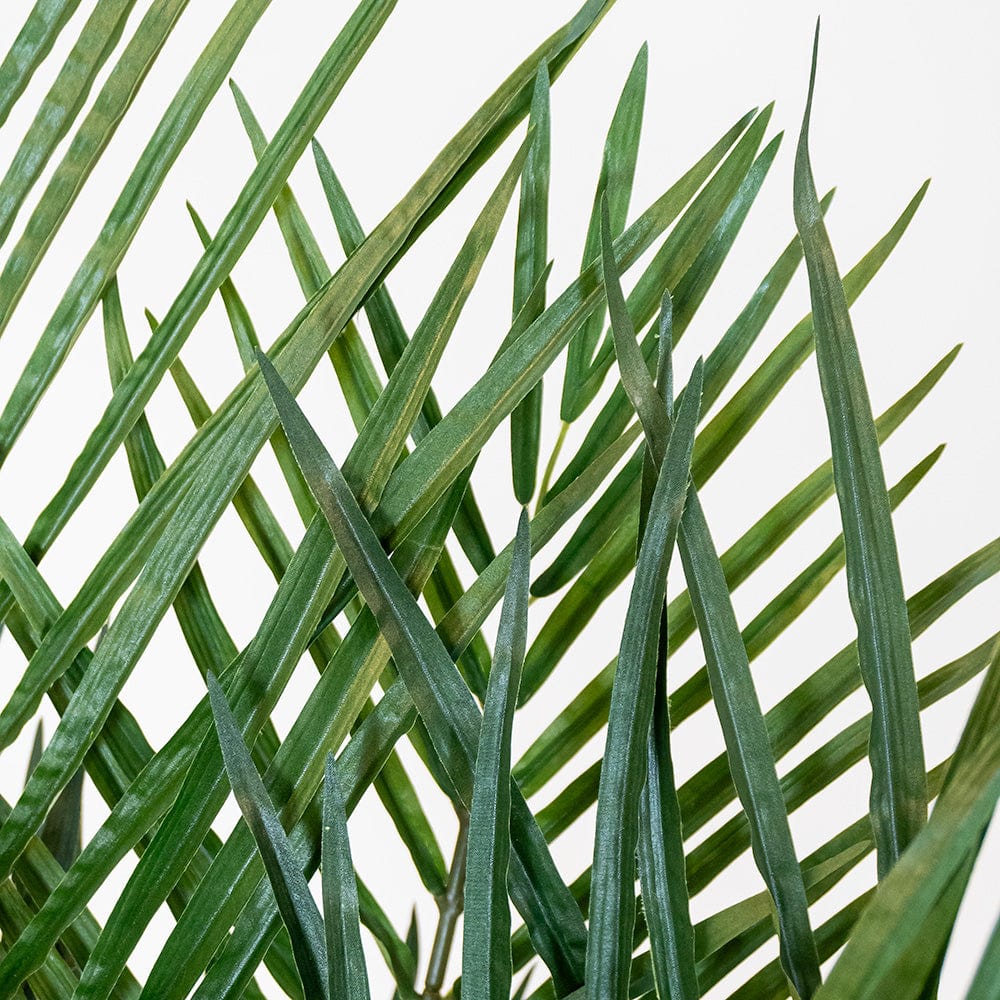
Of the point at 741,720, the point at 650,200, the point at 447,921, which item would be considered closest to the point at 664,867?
the point at 741,720

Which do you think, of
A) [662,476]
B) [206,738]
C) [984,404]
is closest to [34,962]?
[206,738]

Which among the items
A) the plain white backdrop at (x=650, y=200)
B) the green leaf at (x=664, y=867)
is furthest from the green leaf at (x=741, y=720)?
the plain white backdrop at (x=650, y=200)

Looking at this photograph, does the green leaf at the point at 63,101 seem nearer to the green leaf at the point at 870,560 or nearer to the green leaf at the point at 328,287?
the green leaf at the point at 328,287

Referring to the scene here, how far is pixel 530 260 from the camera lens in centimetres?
31

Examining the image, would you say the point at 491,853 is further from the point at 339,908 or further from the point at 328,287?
the point at 328,287

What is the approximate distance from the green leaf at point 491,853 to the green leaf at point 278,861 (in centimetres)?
3

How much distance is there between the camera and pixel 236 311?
0.33m

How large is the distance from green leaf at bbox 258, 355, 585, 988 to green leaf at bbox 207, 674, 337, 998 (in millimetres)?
30

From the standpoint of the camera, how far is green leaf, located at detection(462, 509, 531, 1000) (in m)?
0.17

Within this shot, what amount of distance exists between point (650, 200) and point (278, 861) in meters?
0.77

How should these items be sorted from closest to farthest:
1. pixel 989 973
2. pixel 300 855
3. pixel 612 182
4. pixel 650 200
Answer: pixel 989 973 → pixel 300 855 → pixel 612 182 → pixel 650 200

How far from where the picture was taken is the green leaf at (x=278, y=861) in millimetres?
190

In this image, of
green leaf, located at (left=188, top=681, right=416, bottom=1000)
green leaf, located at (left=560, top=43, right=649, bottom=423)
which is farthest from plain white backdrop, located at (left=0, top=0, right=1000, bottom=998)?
green leaf, located at (left=188, top=681, right=416, bottom=1000)

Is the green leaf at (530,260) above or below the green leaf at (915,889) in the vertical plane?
above
